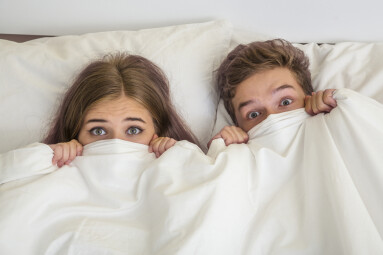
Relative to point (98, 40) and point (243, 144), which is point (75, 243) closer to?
point (243, 144)

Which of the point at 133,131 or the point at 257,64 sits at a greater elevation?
the point at 257,64

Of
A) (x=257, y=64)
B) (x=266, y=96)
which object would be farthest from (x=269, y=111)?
(x=257, y=64)

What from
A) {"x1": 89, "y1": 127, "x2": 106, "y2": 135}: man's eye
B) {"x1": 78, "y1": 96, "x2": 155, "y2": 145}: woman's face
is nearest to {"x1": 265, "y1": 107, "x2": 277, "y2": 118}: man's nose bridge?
{"x1": 78, "y1": 96, "x2": 155, "y2": 145}: woman's face

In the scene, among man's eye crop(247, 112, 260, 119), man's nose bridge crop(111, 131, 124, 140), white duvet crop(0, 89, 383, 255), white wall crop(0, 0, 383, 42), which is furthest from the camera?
white wall crop(0, 0, 383, 42)

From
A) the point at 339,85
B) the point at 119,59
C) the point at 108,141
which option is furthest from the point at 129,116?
the point at 339,85

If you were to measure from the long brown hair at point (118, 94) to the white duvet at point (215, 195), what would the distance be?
19 cm

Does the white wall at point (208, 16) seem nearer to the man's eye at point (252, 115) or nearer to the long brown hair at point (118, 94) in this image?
the long brown hair at point (118, 94)

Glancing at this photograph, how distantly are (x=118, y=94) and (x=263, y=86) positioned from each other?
443 millimetres

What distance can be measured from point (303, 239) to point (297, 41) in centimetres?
99

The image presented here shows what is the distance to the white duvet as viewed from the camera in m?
0.87

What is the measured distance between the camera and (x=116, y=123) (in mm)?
1147

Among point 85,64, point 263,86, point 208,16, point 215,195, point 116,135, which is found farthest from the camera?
point 208,16

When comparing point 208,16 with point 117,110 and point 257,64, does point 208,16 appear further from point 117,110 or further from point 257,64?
point 117,110

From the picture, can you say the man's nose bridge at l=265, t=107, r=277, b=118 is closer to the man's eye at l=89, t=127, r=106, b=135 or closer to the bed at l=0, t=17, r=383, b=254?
the bed at l=0, t=17, r=383, b=254
